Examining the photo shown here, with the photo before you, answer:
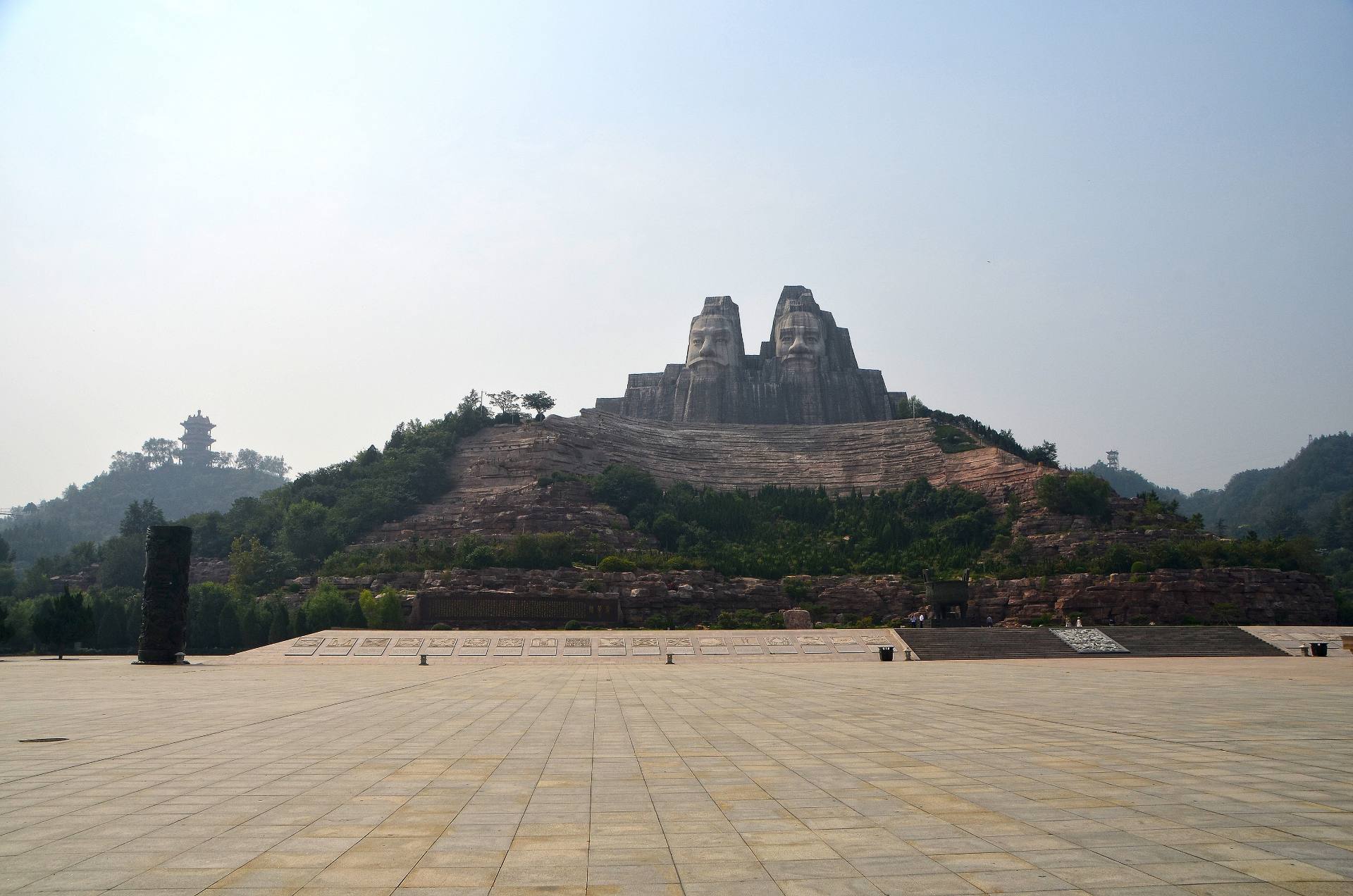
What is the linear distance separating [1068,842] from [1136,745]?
142 inches

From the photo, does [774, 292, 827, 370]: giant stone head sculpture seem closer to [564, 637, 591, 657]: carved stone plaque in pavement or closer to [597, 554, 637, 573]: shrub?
[597, 554, 637, 573]: shrub

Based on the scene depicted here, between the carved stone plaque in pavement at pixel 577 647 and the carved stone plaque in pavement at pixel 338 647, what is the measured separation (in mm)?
5207

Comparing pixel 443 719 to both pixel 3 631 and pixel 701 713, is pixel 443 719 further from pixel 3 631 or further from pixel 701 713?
pixel 3 631

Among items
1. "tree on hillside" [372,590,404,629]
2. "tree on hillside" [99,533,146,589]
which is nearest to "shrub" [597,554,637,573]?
"tree on hillside" [372,590,404,629]

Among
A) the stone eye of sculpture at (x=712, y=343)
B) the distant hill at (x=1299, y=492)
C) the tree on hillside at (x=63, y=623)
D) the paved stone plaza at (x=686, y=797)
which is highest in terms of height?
the stone eye of sculpture at (x=712, y=343)

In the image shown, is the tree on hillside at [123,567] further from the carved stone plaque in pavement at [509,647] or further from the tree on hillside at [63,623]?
the carved stone plaque in pavement at [509,647]

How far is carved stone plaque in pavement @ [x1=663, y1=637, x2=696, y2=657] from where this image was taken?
23531mm

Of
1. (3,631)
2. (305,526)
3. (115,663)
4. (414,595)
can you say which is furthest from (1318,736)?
(305,526)

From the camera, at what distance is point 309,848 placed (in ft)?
15.8

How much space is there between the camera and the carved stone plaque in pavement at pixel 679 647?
926 inches

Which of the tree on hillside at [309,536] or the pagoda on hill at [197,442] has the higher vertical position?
the pagoda on hill at [197,442]

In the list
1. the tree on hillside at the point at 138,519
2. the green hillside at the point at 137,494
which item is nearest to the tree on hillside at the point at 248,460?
the green hillside at the point at 137,494

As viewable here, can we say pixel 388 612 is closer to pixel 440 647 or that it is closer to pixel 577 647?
pixel 440 647

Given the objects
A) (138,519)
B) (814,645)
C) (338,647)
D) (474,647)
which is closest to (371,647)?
(338,647)
